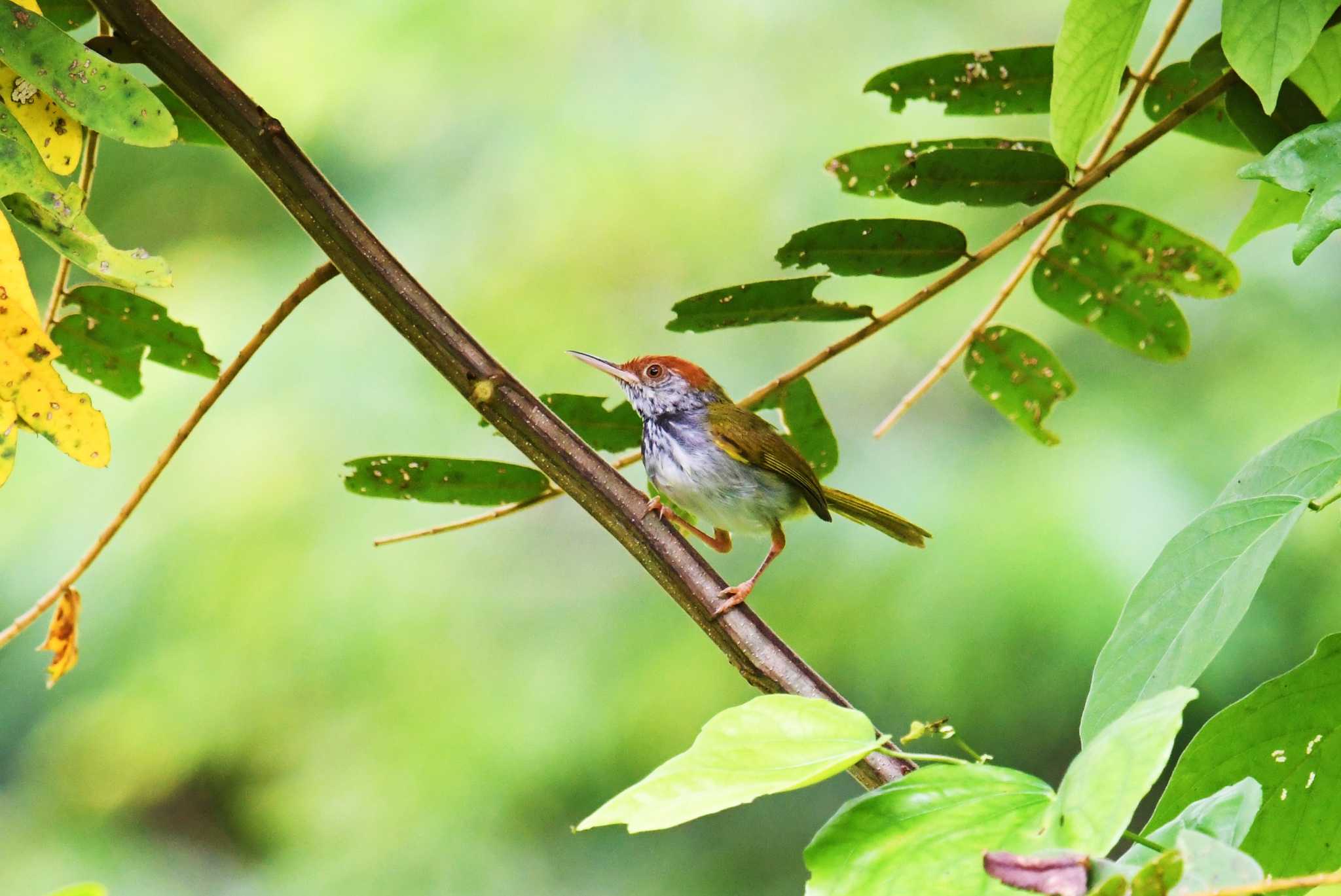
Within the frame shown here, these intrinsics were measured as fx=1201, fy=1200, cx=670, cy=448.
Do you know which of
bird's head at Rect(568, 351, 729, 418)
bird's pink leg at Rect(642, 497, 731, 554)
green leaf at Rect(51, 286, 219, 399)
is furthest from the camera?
bird's head at Rect(568, 351, 729, 418)

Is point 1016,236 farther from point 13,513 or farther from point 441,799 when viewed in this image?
point 13,513

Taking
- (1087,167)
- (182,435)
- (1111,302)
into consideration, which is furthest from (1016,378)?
(182,435)

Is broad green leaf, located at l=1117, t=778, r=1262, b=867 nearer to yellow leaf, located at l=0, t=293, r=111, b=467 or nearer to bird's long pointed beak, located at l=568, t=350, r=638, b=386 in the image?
yellow leaf, located at l=0, t=293, r=111, b=467

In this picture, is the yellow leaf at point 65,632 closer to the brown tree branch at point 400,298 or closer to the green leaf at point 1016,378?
the brown tree branch at point 400,298

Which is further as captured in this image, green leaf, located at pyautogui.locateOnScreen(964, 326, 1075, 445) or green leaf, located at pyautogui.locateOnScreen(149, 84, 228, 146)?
green leaf, located at pyautogui.locateOnScreen(964, 326, 1075, 445)

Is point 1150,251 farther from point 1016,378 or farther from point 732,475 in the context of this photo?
point 732,475

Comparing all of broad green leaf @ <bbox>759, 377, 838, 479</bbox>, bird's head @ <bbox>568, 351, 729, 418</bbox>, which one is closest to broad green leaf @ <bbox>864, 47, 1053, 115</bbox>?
broad green leaf @ <bbox>759, 377, 838, 479</bbox>
